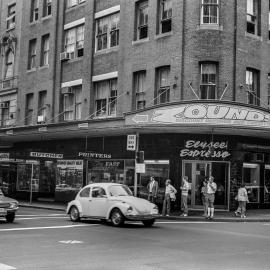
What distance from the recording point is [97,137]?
97.3ft

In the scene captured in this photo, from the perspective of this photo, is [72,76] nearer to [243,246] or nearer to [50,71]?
[50,71]

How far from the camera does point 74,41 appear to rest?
3177 cm

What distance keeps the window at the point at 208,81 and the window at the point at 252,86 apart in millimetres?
1993

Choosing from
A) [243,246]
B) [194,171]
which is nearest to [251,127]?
[194,171]

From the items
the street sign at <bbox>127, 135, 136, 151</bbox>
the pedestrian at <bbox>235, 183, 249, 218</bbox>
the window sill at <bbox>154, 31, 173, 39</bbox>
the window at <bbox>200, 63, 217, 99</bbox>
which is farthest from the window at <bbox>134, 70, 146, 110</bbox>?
the pedestrian at <bbox>235, 183, 249, 218</bbox>

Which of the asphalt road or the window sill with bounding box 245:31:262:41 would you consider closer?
the asphalt road

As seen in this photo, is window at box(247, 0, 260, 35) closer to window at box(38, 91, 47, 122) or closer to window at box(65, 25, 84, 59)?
window at box(65, 25, 84, 59)

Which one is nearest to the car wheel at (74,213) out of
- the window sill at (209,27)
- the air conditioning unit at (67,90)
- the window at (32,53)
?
the window sill at (209,27)

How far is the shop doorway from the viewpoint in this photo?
25953 millimetres

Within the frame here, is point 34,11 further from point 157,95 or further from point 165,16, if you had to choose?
point 157,95

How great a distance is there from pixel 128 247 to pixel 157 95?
1507 cm

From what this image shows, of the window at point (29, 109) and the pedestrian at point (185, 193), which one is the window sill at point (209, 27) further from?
the window at point (29, 109)

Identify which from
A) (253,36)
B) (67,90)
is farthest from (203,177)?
(67,90)

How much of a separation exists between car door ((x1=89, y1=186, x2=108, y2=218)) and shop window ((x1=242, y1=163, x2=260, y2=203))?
1044 centimetres
